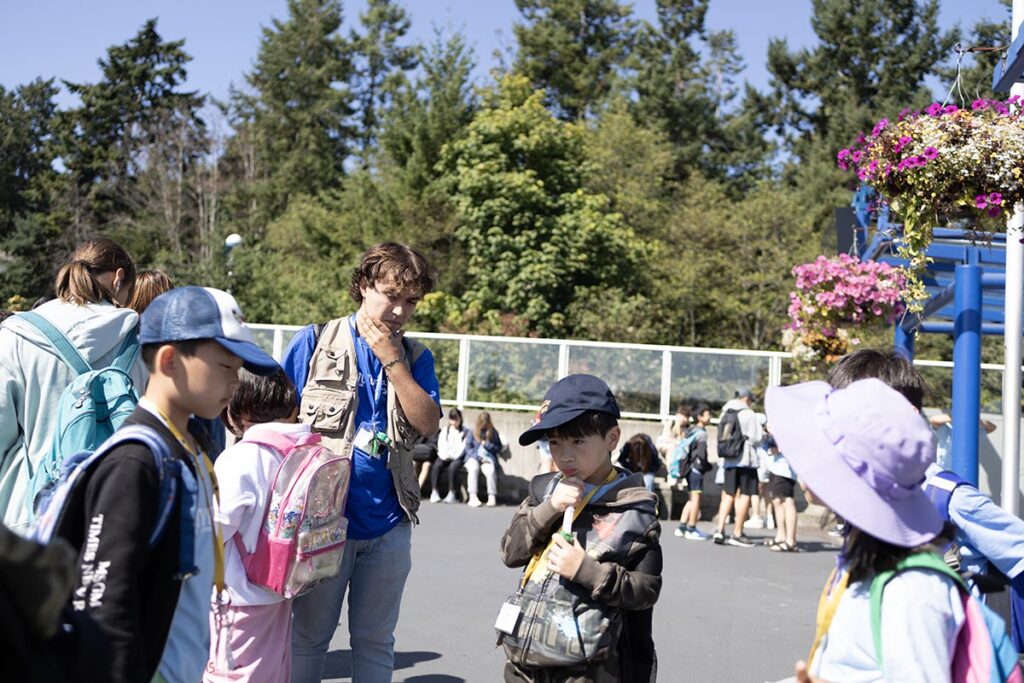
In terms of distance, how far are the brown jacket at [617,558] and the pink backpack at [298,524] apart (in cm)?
63

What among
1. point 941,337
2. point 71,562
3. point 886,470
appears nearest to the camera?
point 71,562

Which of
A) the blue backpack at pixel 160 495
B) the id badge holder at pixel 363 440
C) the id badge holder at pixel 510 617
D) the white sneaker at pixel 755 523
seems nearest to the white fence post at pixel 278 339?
the white sneaker at pixel 755 523

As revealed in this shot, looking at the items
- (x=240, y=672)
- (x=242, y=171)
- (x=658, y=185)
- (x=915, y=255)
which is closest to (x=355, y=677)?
(x=240, y=672)

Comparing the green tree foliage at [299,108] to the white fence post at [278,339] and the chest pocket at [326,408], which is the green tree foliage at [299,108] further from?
the chest pocket at [326,408]

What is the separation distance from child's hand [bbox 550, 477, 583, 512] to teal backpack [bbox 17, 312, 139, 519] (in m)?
1.54

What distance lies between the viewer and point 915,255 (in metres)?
7.06

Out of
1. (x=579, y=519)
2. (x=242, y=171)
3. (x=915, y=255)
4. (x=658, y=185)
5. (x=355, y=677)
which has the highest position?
(x=242, y=171)

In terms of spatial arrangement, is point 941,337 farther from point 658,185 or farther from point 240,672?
point 240,672

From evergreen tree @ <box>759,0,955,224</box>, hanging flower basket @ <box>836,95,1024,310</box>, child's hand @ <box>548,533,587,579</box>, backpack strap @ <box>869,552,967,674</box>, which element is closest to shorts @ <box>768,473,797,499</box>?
hanging flower basket @ <box>836,95,1024,310</box>

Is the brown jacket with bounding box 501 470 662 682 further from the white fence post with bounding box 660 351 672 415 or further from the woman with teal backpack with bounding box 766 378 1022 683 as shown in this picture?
the white fence post with bounding box 660 351 672 415

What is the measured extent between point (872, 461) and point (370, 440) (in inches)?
82.4

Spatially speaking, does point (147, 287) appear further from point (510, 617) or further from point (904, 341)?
point (904, 341)

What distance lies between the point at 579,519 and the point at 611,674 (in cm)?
47

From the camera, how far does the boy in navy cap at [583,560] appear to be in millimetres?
3070
